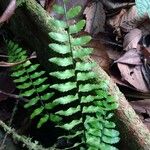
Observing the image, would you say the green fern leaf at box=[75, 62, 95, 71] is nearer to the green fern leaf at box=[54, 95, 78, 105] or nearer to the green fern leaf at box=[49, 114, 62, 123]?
the green fern leaf at box=[54, 95, 78, 105]

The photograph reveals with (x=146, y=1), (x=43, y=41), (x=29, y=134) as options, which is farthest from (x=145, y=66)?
(x=29, y=134)

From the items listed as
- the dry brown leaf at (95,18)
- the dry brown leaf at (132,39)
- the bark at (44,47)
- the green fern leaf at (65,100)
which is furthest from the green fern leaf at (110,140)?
the dry brown leaf at (95,18)

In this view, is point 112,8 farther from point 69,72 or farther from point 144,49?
point 69,72

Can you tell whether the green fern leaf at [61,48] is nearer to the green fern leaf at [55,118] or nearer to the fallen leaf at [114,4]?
the green fern leaf at [55,118]

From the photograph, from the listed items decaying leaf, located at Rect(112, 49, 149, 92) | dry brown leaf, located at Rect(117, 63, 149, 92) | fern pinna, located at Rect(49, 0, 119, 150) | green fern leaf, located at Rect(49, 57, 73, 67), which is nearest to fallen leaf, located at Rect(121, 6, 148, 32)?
decaying leaf, located at Rect(112, 49, 149, 92)

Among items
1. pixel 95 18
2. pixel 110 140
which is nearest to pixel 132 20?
pixel 95 18

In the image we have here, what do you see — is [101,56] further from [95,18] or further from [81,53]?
[81,53]
